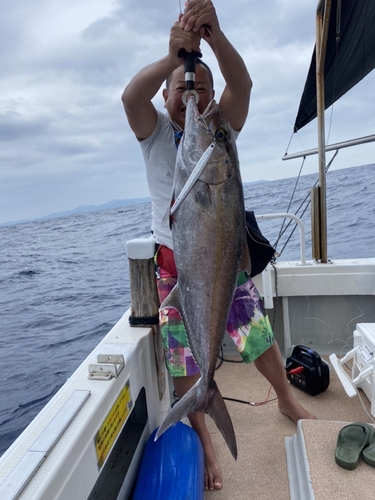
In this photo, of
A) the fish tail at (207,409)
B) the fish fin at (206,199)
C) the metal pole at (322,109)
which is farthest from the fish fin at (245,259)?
the metal pole at (322,109)

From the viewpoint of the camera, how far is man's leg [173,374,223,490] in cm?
212

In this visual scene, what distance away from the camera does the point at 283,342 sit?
3680mm

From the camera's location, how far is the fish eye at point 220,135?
1401mm

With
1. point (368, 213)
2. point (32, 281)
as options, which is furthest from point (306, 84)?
point (32, 281)

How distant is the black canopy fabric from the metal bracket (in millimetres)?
4615

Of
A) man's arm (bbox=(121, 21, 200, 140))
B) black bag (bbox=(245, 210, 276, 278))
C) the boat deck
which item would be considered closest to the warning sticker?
the boat deck

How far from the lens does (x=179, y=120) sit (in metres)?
1.87

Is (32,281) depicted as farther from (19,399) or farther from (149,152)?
(149,152)

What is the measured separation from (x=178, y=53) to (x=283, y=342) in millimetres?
2991

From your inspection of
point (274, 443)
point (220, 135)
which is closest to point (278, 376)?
point (274, 443)

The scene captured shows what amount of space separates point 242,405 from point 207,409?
54.1 inches

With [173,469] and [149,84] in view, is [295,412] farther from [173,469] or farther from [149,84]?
[149,84]

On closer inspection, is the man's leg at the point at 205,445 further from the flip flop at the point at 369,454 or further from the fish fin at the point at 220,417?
the flip flop at the point at 369,454

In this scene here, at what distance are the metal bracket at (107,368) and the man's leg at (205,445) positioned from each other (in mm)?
515
